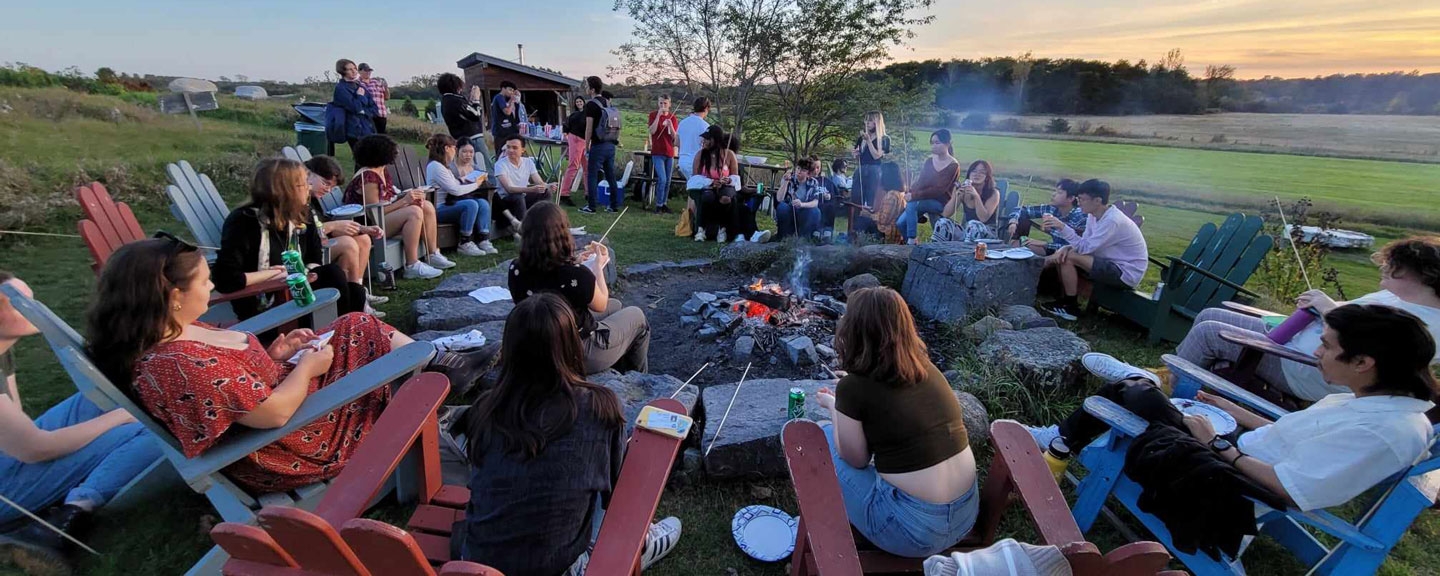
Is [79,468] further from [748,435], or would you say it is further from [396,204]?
[396,204]

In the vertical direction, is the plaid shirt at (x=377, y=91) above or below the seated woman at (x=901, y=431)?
above

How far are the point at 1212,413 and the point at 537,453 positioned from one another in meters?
2.85

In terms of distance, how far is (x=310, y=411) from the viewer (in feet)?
6.76

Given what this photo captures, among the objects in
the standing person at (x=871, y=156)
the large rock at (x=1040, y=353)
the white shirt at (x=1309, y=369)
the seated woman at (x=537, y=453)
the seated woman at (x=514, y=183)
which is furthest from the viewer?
the standing person at (x=871, y=156)

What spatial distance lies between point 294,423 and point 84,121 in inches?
564

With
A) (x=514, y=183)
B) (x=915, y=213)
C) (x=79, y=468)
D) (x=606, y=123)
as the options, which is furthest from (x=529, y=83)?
(x=79, y=468)

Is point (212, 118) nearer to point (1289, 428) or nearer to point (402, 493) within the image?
point (402, 493)

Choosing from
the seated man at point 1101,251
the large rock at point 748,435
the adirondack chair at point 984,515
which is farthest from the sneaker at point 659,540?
the seated man at point 1101,251

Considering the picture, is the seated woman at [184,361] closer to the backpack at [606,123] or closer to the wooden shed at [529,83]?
the backpack at [606,123]

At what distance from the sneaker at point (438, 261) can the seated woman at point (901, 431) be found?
4.85 meters

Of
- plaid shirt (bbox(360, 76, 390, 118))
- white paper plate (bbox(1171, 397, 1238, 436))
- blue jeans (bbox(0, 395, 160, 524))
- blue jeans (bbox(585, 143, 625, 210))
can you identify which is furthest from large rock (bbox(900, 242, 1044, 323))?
plaid shirt (bbox(360, 76, 390, 118))

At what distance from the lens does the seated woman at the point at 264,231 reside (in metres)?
3.36

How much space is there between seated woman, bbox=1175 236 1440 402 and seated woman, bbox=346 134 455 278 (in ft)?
19.5

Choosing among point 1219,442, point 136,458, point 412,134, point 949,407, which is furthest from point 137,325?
point 412,134
